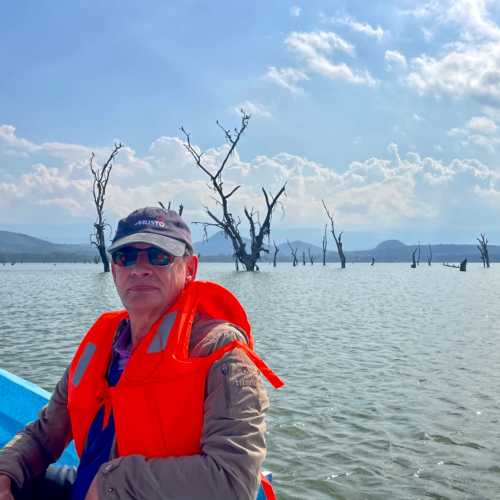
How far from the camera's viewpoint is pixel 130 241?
2.86 meters

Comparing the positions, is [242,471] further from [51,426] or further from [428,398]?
[428,398]

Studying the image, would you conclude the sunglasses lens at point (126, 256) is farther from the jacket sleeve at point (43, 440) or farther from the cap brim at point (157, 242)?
the jacket sleeve at point (43, 440)

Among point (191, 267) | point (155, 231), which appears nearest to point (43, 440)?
point (191, 267)

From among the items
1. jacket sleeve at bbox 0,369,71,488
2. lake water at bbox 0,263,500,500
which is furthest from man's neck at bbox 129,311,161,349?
lake water at bbox 0,263,500,500

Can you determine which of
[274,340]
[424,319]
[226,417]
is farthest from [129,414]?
[424,319]

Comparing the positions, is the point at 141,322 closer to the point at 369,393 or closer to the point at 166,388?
the point at 166,388

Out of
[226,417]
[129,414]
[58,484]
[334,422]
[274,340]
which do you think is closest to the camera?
[226,417]

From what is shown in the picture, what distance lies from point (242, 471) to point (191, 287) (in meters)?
1.03

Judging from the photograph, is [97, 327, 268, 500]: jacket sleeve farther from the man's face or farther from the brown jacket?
the man's face

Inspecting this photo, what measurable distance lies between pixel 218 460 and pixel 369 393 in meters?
6.85

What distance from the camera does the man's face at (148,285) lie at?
2.91 m

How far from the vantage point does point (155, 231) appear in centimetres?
291

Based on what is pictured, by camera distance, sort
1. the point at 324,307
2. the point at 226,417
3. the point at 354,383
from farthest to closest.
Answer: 1. the point at 324,307
2. the point at 354,383
3. the point at 226,417

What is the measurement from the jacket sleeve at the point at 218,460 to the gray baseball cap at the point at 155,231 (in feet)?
2.60
